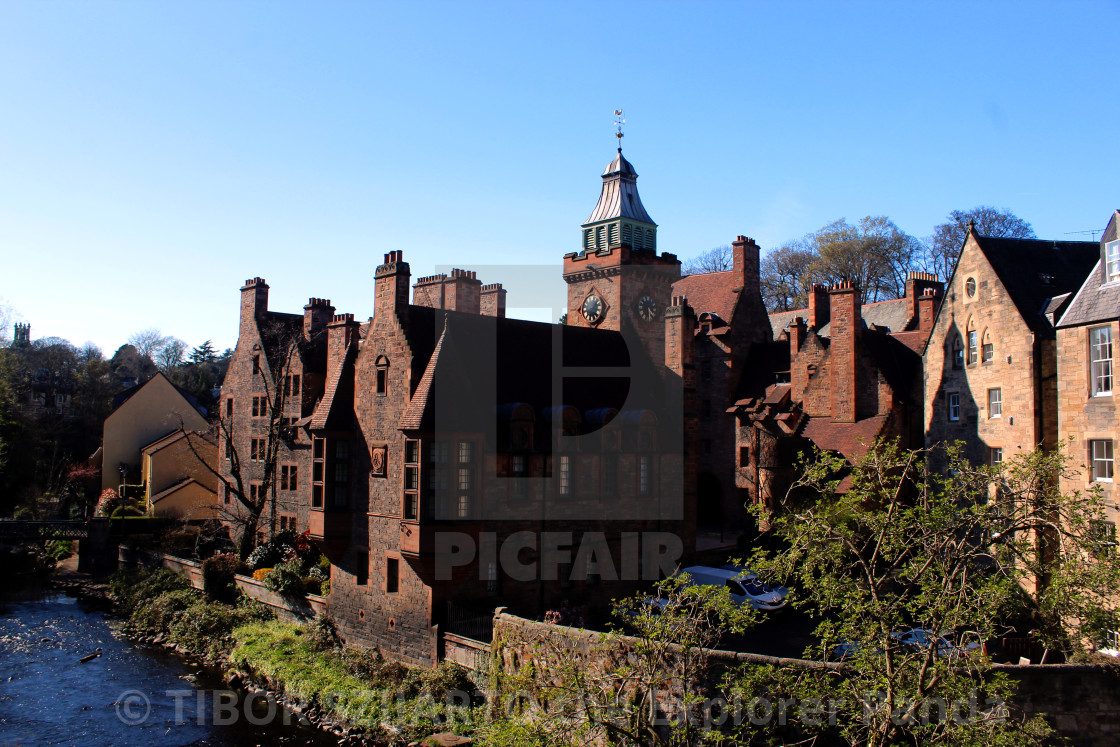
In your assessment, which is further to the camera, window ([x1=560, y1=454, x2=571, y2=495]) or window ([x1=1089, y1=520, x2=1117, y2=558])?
window ([x1=560, y1=454, x2=571, y2=495])

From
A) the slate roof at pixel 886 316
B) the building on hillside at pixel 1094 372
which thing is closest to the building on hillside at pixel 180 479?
the slate roof at pixel 886 316

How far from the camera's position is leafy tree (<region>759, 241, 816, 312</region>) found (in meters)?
66.4

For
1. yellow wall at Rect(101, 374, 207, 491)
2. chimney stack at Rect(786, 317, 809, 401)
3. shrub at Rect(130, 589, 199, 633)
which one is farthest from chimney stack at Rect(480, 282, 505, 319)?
yellow wall at Rect(101, 374, 207, 491)

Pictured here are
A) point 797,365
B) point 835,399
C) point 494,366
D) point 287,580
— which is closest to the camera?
A: point 494,366

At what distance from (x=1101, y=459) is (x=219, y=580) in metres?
32.9

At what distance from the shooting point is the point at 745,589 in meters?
28.6

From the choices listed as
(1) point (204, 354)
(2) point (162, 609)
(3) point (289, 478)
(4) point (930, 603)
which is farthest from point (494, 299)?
(1) point (204, 354)

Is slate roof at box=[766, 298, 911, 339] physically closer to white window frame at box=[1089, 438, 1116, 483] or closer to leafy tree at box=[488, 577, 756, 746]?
white window frame at box=[1089, 438, 1116, 483]

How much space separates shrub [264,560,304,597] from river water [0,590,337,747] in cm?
375

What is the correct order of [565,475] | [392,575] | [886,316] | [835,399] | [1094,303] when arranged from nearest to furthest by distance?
[1094,303] → [392,575] → [565,475] → [835,399] → [886,316]

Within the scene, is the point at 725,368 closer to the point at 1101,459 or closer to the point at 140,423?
the point at 1101,459

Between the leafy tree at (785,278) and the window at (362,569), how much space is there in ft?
150

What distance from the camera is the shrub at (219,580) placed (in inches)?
1398

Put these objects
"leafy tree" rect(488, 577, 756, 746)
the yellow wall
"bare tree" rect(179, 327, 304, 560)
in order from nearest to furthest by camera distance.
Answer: "leafy tree" rect(488, 577, 756, 746)
"bare tree" rect(179, 327, 304, 560)
the yellow wall
